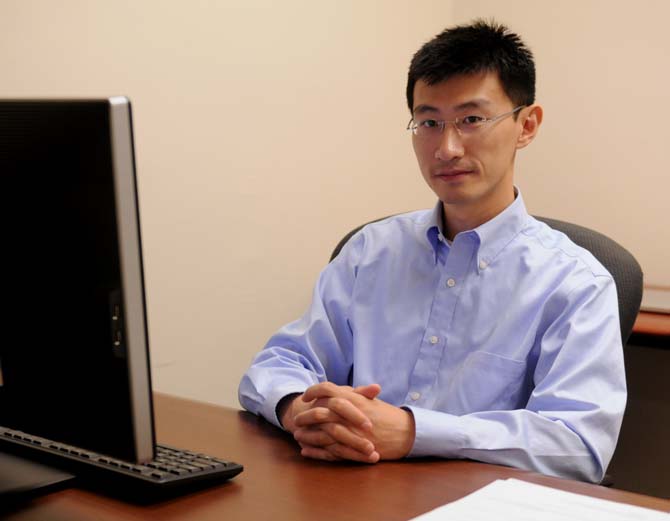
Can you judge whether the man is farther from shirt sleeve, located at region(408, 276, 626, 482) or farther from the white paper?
the white paper

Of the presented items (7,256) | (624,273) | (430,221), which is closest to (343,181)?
(430,221)

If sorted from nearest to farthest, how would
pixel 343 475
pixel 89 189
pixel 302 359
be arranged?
pixel 89 189
pixel 343 475
pixel 302 359

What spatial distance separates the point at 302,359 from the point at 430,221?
364 millimetres

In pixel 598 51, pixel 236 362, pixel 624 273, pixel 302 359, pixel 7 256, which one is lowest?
pixel 236 362

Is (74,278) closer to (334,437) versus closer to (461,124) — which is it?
(334,437)

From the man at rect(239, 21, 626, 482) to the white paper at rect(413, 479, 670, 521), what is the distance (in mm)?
232

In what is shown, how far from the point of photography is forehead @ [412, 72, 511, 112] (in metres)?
1.60

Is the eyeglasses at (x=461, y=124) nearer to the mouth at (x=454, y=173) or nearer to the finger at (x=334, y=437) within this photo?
the mouth at (x=454, y=173)

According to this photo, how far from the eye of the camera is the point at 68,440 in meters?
0.81

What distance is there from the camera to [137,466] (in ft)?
3.29

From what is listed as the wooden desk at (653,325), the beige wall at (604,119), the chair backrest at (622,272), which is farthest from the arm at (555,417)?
the beige wall at (604,119)

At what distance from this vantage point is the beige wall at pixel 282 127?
7.20 ft

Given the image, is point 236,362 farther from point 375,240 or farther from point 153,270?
point 375,240

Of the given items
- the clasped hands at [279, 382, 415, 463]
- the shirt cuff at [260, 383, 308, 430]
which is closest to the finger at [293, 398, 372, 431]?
the clasped hands at [279, 382, 415, 463]
